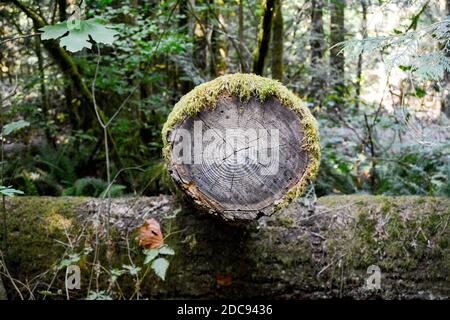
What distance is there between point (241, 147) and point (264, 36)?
7.98ft

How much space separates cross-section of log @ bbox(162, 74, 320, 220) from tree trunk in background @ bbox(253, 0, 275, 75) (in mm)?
2012

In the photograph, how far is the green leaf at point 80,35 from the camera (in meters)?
2.02

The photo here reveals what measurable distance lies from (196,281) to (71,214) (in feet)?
3.94

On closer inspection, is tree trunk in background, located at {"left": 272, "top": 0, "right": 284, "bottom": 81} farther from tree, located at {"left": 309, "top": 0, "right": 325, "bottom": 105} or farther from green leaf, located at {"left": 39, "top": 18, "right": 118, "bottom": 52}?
green leaf, located at {"left": 39, "top": 18, "right": 118, "bottom": 52}

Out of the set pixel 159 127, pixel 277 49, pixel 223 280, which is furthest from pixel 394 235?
pixel 159 127

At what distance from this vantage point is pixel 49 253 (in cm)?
329

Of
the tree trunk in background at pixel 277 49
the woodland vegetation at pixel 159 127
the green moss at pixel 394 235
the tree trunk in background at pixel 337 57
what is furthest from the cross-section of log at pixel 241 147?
the tree trunk in background at pixel 337 57

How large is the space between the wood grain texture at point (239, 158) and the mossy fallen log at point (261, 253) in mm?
638

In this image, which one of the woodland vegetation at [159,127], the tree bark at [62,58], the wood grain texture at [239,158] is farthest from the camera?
the tree bark at [62,58]

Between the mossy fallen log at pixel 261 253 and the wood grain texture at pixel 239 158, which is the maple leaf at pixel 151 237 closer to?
the mossy fallen log at pixel 261 253

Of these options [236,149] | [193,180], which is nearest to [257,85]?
[236,149]
